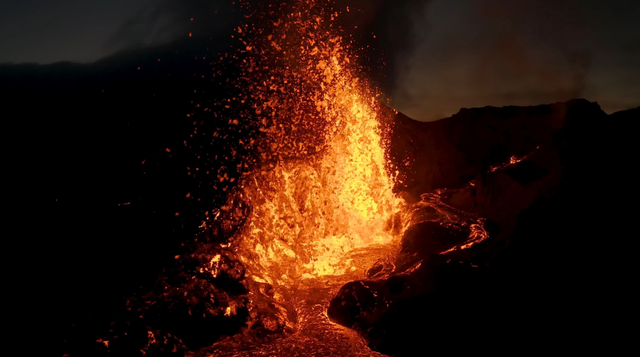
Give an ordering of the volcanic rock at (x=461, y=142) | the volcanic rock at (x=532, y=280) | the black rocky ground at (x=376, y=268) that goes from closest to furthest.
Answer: the volcanic rock at (x=532, y=280), the black rocky ground at (x=376, y=268), the volcanic rock at (x=461, y=142)

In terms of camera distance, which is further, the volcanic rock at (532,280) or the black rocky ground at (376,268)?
the black rocky ground at (376,268)

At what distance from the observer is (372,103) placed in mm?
15016

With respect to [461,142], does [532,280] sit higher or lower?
lower

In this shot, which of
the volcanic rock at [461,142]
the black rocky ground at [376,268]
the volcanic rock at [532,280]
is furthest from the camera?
the volcanic rock at [461,142]

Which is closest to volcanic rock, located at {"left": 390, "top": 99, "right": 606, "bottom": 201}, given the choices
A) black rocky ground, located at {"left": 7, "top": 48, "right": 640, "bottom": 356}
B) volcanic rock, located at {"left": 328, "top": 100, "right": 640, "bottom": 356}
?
black rocky ground, located at {"left": 7, "top": 48, "right": 640, "bottom": 356}

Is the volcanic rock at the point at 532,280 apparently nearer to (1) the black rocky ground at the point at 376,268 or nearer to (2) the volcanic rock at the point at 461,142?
(1) the black rocky ground at the point at 376,268

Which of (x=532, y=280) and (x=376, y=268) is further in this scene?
(x=376, y=268)

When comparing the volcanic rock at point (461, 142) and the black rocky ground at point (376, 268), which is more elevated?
the volcanic rock at point (461, 142)

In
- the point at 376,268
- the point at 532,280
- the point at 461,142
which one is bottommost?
the point at 376,268

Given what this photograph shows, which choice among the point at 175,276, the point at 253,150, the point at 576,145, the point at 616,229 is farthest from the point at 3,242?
the point at 576,145

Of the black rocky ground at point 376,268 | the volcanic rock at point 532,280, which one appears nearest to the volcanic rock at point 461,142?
the black rocky ground at point 376,268

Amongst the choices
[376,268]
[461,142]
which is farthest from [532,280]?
[461,142]

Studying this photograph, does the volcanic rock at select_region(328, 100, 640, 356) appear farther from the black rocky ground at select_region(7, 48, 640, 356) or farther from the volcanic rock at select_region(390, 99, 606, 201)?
the volcanic rock at select_region(390, 99, 606, 201)

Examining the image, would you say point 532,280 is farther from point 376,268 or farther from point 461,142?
point 461,142
